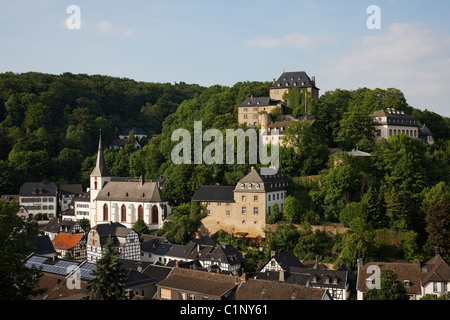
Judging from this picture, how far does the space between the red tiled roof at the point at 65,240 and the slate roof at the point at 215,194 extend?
13.2 meters

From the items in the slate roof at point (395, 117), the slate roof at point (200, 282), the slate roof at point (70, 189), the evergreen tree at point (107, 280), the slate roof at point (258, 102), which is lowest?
the slate roof at point (200, 282)

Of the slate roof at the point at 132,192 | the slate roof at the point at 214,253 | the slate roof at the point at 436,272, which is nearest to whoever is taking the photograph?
the slate roof at the point at 436,272

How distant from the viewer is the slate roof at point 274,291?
94.1 feet

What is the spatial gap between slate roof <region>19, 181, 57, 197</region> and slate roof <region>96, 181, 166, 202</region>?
11003 millimetres

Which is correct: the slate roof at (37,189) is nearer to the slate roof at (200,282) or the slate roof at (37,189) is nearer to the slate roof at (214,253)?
the slate roof at (214,253)

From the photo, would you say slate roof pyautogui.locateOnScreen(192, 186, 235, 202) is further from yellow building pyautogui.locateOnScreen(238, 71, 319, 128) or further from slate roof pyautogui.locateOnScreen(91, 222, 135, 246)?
yellow building pyautogui.locateOnScreen(238, 71, 319, 128)

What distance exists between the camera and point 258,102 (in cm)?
6059

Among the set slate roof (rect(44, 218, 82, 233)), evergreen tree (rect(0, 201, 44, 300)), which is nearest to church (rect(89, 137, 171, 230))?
slate roof (rect(44, 218, 82, 233))

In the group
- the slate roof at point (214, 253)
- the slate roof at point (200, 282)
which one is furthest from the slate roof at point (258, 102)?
the slate roof at point (200, 282)

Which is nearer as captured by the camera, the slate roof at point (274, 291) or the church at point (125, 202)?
the slate roof at point (274, 291)

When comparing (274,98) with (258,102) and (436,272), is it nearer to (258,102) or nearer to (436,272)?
(258,102)
